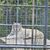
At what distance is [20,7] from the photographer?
1.94 m

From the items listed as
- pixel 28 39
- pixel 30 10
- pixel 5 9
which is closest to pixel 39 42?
pixel 28 39

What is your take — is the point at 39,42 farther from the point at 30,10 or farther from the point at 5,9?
the point at 5,9

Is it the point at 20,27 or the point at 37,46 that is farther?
the point at 20,27

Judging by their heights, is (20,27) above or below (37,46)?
above

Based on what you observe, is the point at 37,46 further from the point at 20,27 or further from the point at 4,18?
the point at 4,18

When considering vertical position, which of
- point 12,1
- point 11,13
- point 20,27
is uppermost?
point 12,1

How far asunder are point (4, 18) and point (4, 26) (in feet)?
0.33

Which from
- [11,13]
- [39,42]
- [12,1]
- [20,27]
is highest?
[12,1]

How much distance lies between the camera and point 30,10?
1.98m

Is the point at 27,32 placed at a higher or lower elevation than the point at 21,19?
lower

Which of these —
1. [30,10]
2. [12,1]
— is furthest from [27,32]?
[12,1]

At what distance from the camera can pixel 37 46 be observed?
1.70 metres

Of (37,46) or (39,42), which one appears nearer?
(37,46)

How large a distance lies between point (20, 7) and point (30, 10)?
4.8 inches
